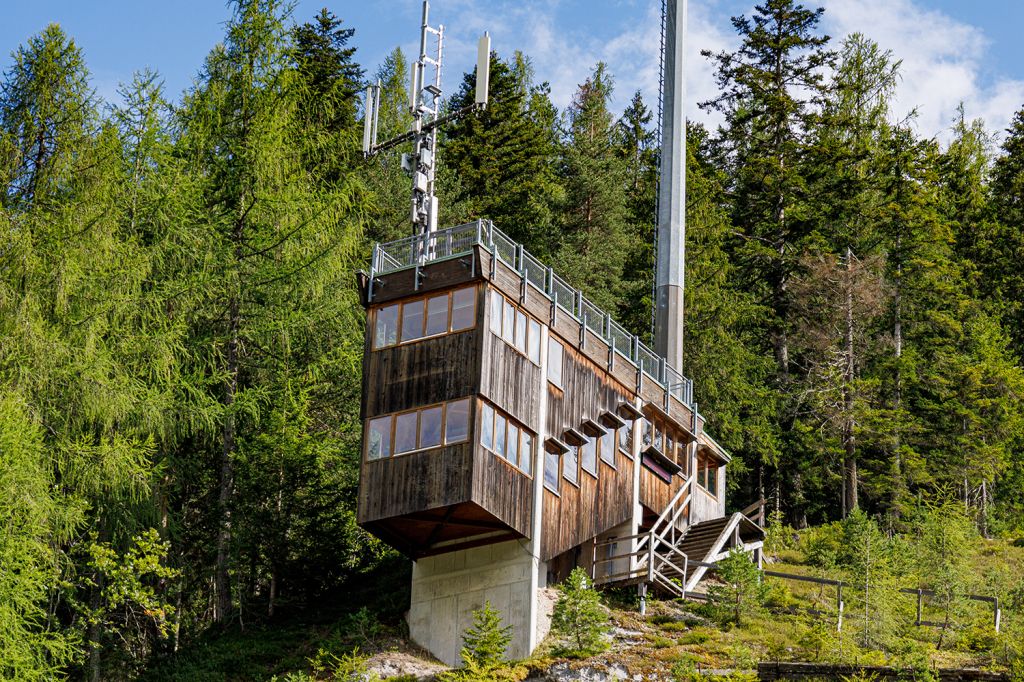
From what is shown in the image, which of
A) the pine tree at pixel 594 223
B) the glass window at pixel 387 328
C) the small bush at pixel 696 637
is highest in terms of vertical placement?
the pine tree at pixel 594 223

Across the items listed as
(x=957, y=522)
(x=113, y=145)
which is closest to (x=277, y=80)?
(x=113, y=145)

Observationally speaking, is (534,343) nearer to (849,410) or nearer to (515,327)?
(515,327)

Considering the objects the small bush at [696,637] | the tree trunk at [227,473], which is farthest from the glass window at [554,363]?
the tree trunk at [227,473]

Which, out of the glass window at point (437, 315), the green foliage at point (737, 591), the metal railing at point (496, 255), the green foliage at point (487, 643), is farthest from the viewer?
the green foliage at point (737, 591)

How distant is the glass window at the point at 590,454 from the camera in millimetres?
34628

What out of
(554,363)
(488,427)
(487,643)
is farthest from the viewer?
(554,363)

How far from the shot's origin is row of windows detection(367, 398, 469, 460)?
102ft

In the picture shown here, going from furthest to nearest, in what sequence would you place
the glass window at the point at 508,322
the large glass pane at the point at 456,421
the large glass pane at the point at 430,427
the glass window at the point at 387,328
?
1. the glass window at the point at 387,328
2. the glass window at the point at 508,322
3. the large glass pane at the point at 430,427
4. the large glass pane at the point at 456,421

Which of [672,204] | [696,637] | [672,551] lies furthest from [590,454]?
[672,204]

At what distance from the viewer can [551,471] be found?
33344 millimetres

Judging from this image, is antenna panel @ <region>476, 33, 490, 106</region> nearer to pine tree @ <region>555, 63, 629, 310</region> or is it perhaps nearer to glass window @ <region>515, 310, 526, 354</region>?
glass window @ <region>515, 310, 526, 354</region>

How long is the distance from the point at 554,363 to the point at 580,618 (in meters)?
5.90

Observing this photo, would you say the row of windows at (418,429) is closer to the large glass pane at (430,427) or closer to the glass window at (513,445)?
the large glass pane at (430,427)

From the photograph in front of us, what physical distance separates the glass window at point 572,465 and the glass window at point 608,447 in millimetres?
1197
